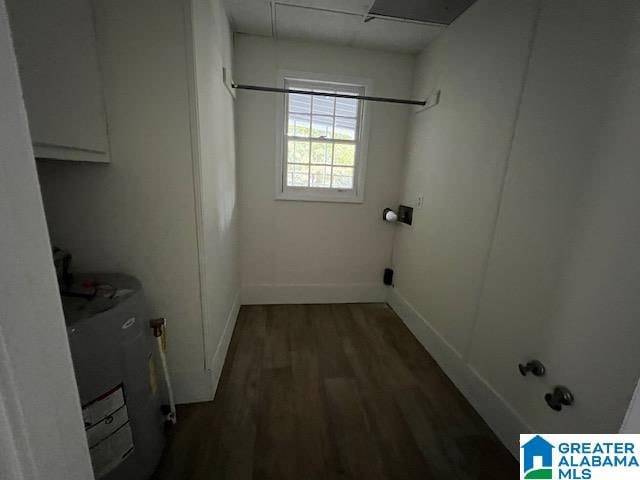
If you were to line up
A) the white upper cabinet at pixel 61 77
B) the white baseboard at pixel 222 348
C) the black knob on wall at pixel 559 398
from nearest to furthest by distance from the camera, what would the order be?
the white upper cabinet at pixel 61 77 → the black knob on wall at pixel 559 398 → the white baseboard at pixel 222 348

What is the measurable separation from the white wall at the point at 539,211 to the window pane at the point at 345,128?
0.82 meters


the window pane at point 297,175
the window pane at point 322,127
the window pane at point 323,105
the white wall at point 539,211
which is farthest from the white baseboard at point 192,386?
the window pane at point 323,105

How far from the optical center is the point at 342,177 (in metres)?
2.69

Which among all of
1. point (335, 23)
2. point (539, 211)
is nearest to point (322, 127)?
point (335, 23)

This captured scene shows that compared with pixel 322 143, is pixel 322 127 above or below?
above

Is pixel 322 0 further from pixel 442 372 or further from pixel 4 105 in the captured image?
pixel 442 372

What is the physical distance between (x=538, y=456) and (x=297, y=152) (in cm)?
249

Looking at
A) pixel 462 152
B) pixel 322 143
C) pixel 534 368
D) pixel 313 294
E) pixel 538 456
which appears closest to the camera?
pixel 538 456

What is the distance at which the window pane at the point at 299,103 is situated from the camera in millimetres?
2455

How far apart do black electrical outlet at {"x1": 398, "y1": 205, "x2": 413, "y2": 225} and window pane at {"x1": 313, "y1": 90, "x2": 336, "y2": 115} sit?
115 centimetres

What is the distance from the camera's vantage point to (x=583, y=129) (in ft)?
3.63

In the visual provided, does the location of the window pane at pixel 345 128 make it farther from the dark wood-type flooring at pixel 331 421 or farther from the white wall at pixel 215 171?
the dark wood-type flooring at pixel 331 421

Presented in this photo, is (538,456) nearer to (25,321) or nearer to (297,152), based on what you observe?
(25,321)

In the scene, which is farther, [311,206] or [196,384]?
[311,206]
